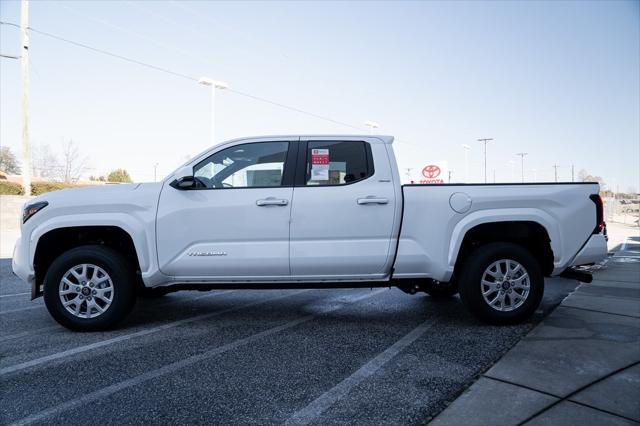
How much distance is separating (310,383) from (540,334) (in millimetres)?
2507

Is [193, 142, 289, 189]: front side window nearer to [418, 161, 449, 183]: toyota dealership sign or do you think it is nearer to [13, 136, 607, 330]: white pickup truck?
[13, 136, 607, 330]: white pickup truck

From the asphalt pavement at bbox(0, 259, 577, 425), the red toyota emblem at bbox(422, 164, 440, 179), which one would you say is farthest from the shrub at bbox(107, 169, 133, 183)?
the asphalt pavement at bbox(0, 259, 577, 425)

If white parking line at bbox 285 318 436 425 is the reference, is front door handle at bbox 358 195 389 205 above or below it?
above

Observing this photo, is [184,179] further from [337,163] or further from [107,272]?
[337,163]

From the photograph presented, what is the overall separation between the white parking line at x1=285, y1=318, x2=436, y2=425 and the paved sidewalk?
0.69 meters

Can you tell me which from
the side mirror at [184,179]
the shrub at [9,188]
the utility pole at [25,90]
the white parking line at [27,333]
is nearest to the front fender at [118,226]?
the side mirror at [184,179]

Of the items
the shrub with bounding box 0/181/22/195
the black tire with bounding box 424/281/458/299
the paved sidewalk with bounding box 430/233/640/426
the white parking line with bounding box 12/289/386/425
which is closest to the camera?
the paved sidewalk with bounding box 430/233/640/426

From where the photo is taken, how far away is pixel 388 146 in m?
5.10

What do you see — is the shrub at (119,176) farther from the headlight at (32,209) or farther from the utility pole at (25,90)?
the headlight at (32,209)

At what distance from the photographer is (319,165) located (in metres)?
4.93

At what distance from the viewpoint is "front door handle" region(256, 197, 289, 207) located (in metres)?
4.73

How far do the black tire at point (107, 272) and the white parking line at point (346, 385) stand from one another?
2.56 metres

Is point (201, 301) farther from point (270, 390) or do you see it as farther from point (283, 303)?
point (270, 390)

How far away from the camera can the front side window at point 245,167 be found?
16.1 ft
